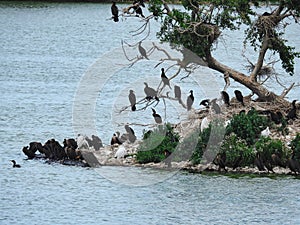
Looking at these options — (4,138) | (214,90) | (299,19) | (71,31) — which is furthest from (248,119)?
(71,31)

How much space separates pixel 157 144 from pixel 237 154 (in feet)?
7.58

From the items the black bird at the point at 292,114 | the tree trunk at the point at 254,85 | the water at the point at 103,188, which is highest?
the tree trunk at the point at 254,85

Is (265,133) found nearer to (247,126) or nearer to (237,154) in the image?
(247,126)

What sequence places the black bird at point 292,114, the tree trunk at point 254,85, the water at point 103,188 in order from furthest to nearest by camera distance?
1. the tree trunk at point 254,85
2. the black bird at point 292,114
3. the water at point 103,188

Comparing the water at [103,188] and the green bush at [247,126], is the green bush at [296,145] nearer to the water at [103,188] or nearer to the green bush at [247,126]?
A: the water at [103,188]

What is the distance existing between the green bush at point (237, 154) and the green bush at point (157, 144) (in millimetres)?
1517

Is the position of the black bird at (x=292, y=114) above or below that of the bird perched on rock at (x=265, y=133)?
above

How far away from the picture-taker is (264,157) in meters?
25.7

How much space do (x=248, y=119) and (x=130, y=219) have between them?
20.3 feet

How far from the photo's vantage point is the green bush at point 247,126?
26578 mm

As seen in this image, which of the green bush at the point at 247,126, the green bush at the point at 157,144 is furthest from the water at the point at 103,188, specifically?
the green bush at the point at 247,126

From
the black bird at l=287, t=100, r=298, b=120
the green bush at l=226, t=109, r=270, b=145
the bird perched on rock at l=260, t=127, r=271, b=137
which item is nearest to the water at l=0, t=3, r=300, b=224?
the green bush at l=226, t=109, r=270, b=145

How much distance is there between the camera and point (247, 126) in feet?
87.5

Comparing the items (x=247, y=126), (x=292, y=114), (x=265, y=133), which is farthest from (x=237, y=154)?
(x=292, y=114)
